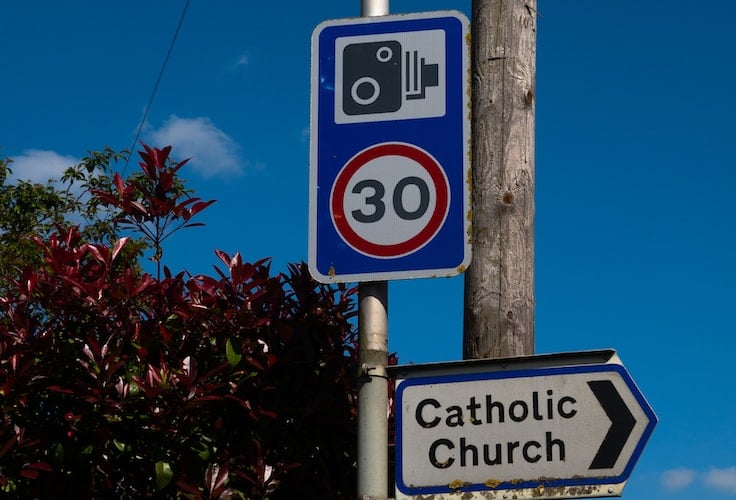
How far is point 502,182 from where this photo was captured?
387 centimetres

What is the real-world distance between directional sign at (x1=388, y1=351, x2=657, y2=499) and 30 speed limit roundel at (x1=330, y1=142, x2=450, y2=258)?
0.42m

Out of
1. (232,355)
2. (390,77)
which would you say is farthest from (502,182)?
(232,355)

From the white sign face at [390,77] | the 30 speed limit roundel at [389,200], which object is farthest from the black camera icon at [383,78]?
the 30 speed limit roundel at [389,200]

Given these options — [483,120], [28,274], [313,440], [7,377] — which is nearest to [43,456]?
[7,377]

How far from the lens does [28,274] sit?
4.52 metres

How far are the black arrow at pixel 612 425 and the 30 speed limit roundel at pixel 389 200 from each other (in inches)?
28.2

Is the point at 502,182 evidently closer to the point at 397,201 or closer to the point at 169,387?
the point at 397,201

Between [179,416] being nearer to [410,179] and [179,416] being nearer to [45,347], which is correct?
[45,347]

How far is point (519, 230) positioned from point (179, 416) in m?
1.61

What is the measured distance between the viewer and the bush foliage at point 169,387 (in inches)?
164

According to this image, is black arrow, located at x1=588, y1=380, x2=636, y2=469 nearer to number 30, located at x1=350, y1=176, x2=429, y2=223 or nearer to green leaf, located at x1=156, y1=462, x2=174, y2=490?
number 30, located at x1=350, y1=176, x2=429, y2=223

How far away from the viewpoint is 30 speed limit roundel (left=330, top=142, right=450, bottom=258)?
10.4 feet

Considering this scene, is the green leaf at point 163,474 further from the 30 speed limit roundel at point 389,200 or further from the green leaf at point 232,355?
the 30 speed limit roundel at point 389,200

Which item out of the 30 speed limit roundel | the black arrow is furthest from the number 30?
the black arrow
